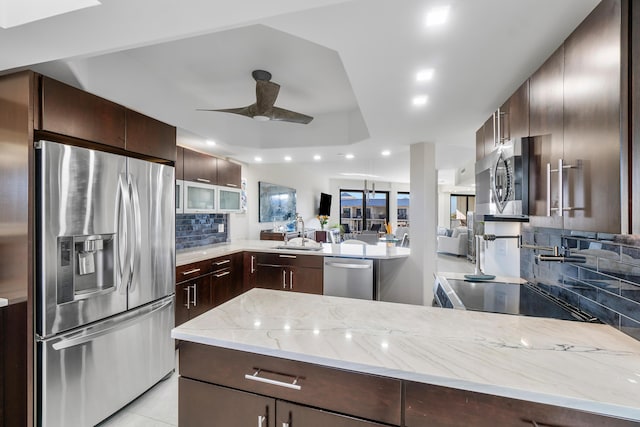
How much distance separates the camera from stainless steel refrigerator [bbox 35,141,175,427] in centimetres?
157

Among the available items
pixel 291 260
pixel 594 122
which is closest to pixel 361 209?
pixel 291 260

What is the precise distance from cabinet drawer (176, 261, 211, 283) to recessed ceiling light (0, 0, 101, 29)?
1.95m

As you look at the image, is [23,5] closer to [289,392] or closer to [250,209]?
[289,392]

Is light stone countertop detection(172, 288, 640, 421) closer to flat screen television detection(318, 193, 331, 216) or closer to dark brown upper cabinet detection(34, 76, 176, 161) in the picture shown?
dark brown upper cabinet detection(34, 76, 176, 161)

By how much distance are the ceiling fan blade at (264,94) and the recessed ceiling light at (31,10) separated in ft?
5.04

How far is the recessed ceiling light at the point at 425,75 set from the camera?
1.80 metres

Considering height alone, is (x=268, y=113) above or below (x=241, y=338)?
above

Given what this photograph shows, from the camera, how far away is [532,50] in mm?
1524

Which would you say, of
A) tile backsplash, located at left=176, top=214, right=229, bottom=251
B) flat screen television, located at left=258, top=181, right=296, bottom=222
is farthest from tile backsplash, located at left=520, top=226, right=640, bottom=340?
flat screen television, located at left=258, top=181, right=296, bottom=222

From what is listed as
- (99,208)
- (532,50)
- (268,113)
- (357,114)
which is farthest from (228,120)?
(532,50)

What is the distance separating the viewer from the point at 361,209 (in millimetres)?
11250

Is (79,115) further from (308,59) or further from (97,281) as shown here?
(308,59)

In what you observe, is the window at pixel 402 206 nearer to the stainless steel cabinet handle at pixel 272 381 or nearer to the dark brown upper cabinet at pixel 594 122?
the dark brown upper cabinet at pixel 594 122

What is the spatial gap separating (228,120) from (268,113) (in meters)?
1.28
